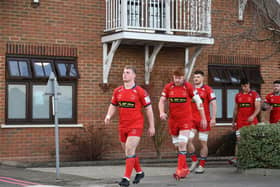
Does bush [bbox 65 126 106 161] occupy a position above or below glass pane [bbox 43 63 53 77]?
below

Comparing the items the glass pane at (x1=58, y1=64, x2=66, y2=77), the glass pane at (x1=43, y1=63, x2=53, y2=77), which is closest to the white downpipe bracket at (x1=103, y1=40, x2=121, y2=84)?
the glass pane at (x1=58, y1=64, x2=66, y2=77)

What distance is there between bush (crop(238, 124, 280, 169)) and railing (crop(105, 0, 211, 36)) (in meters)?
4.97

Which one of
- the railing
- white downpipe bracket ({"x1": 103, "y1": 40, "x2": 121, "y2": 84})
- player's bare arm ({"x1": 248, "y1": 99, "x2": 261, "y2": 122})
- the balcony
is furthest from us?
white downpipe bracket ({"x1": 103, "y1": 40, "x2": 121, "y2": 84})

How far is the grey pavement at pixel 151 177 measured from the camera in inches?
377

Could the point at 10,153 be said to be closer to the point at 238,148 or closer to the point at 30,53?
the point at 30,53

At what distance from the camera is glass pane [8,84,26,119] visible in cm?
1433

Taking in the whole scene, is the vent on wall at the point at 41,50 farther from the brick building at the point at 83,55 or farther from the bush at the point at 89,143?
the bush at the point at 89,143

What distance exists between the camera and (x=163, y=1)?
1577cm

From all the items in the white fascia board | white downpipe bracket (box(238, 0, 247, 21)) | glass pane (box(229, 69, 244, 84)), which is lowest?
glass pane (box(229, 69, 244, 84))

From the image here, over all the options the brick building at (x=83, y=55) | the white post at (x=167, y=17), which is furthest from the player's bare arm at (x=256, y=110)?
the white post at (x=167, y=17)

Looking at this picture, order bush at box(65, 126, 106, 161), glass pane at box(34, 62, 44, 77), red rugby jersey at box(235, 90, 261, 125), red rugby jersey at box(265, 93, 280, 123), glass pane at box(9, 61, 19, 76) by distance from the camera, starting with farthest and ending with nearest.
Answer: bush at box(65, 126, 106, 161), glass pane at box(34, 62, 44, 77), glass pane at box(9, 61, 19, 76), red rugby jersey at box(265, 93, 280, 123), red rugby jersey at box(235, 90, 261, 125)

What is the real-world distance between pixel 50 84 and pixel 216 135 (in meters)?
8.12

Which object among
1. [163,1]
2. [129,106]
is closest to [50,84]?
[129,106]

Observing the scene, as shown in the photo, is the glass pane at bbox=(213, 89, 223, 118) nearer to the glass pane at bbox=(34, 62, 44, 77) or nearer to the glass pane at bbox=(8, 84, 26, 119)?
the glass pane at bbox=(34, 62, 44, 77)
